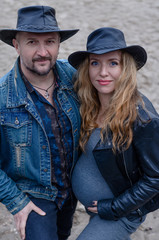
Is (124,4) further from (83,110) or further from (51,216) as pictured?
(51,216)

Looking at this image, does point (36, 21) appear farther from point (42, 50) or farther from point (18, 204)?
point (18, 204)

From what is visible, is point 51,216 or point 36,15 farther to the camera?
point 51,216

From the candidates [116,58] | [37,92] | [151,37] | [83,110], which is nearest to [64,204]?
[83,110]

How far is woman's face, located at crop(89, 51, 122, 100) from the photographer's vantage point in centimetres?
244

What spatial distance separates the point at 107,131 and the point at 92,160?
312 millimetres

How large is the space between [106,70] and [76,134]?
676mm

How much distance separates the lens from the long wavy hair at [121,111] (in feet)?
7.68

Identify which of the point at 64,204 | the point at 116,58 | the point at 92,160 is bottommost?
the point at 64,204

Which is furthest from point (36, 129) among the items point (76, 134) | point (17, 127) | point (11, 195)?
point (11, 195)

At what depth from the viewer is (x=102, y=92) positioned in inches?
100

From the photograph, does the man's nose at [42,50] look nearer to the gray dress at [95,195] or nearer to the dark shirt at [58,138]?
the dark shirt at [58,138]

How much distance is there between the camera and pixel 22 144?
2672 mm

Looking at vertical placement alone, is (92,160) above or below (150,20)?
below

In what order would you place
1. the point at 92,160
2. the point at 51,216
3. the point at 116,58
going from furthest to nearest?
the point at 51,216, the point at 92,160, the point at 116,58
